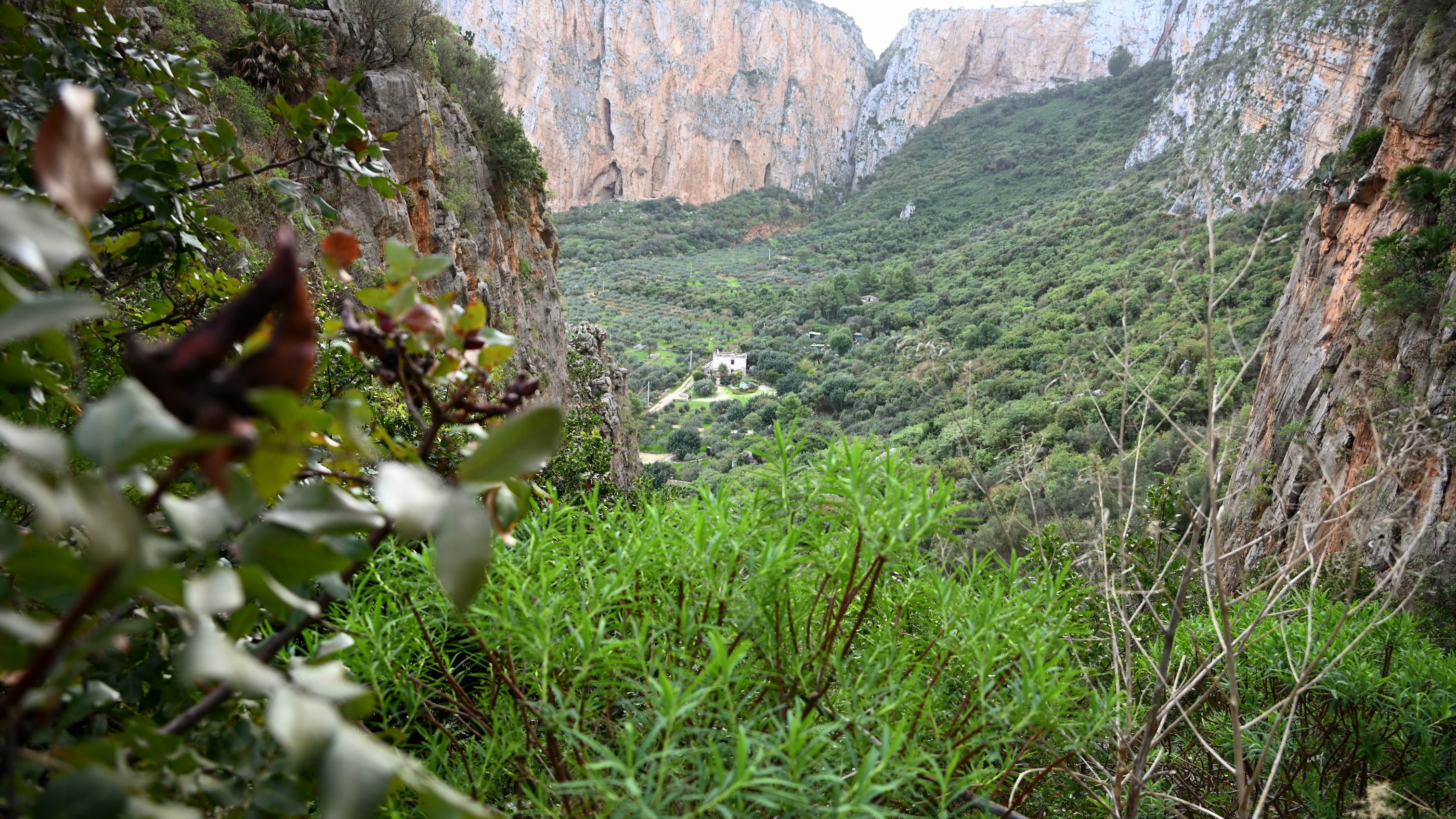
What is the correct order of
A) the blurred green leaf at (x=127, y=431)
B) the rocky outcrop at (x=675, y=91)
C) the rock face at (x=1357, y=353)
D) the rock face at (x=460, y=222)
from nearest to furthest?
the blurred green leaf at (x=127, y=431)
the rock face at (x=1357, y=353)
the rock face at (x=460, y=222)
the rocky outcrop at (x=675, y=91)

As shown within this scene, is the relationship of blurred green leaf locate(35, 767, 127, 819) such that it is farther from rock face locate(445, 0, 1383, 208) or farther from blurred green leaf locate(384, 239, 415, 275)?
rock face locate(445, 0, 1383, 208)

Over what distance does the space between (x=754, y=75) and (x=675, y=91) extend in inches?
351

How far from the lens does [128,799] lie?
1.07ft

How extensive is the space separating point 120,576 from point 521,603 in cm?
52

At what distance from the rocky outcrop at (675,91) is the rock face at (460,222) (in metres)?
41.8

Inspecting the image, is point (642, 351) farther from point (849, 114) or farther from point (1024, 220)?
point (849, 114)

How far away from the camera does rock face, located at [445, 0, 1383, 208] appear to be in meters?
53.2

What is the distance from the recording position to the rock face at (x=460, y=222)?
7.86 meters

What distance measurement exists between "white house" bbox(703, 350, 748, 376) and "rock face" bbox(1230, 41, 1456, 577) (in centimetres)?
1947

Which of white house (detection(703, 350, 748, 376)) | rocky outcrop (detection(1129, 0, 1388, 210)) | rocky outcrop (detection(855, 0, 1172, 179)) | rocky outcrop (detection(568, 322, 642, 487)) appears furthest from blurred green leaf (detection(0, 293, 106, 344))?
rocky outcrop (detection(855, 0, 1172, 179))

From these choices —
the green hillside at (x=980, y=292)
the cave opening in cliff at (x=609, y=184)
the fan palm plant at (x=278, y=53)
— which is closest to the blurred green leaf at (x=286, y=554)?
the green hillside at (x=980, y=292)

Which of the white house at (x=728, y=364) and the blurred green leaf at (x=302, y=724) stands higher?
the blurred green leaf at (x=302, y=724)

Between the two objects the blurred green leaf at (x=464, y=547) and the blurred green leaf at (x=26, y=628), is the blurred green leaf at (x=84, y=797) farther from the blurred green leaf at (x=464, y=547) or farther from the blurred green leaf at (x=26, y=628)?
the blurred green leaf at (x=464, y=547)

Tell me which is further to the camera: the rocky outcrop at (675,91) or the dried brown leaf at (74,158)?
the rocky outcrop at (675,91)
